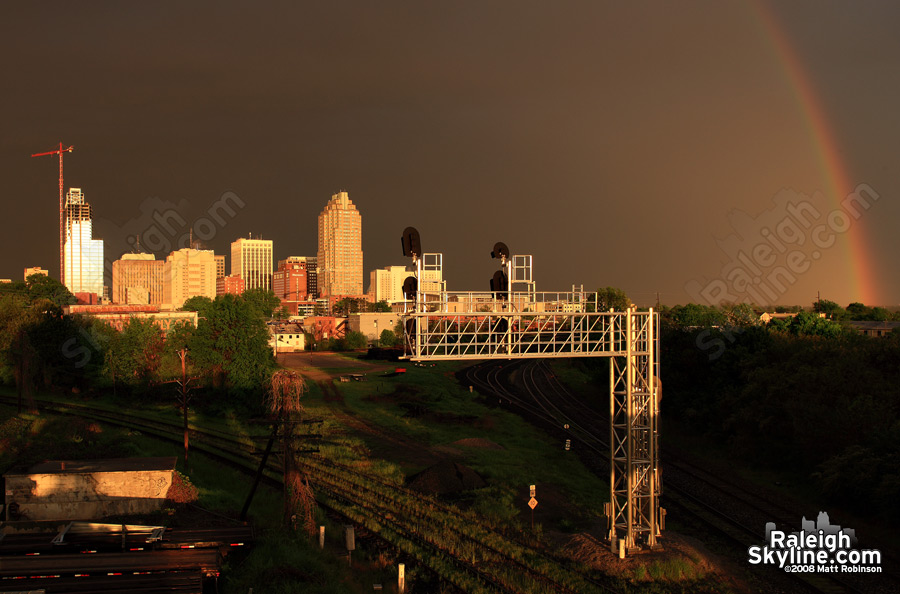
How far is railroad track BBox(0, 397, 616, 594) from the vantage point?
59.5 feet

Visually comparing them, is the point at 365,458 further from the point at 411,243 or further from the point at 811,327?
the point at 811,327

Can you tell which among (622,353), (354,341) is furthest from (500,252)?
(354,341)

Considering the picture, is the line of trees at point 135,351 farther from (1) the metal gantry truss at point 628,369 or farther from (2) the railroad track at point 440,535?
(1) the metal gantry truss at point 628,369

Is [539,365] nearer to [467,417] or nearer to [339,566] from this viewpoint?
[467,417]

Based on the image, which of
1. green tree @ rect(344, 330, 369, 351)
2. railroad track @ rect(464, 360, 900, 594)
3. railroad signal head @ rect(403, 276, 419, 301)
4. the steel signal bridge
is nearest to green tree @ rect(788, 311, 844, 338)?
railroad track @ rect(464, 360, 900, 594)

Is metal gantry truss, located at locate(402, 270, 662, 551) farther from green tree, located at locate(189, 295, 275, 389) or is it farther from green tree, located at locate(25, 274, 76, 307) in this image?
green tree, located at locate(25, 274, 76, 307)

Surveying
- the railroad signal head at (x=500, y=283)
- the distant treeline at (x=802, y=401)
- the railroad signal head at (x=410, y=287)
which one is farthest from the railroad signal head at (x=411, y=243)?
the distant treeline at (x=802, y=401)

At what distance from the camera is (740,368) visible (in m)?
43.8

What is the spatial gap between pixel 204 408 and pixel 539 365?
62119 mm

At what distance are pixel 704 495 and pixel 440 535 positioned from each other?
13463mm

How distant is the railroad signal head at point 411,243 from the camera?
18875mm

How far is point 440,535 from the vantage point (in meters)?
21.8

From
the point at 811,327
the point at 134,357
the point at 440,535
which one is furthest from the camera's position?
the point at 134,357

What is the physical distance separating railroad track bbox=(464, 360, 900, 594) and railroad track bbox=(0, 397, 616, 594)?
7090mm
